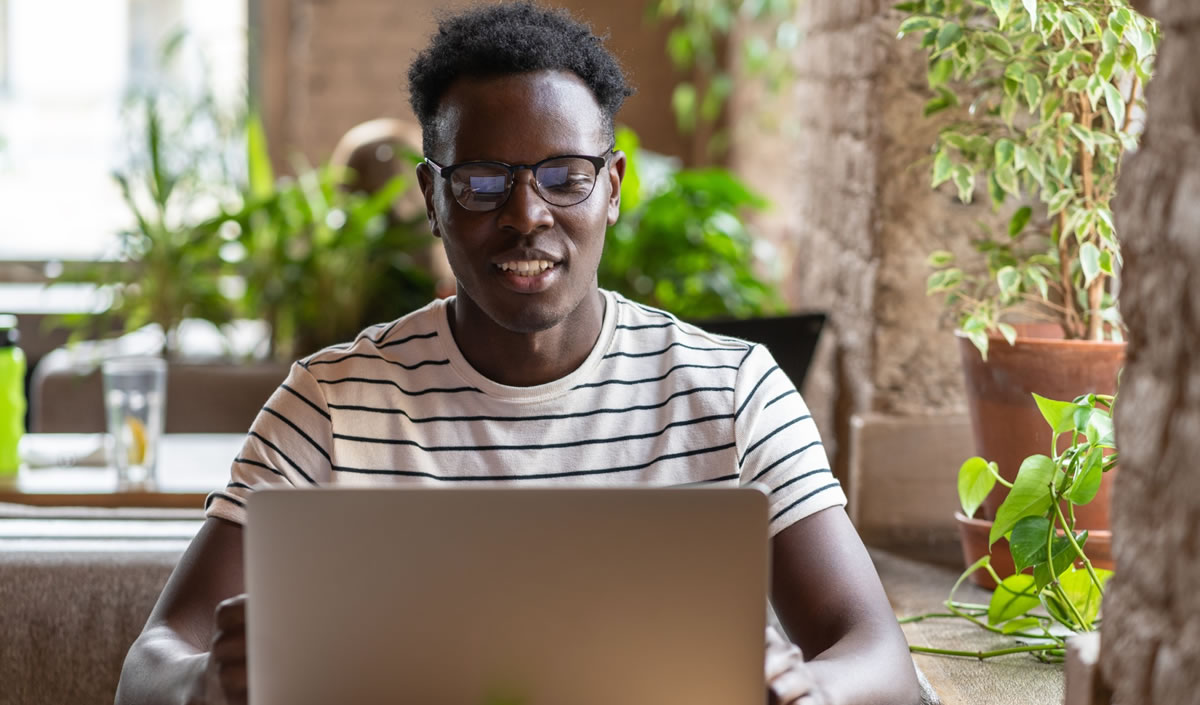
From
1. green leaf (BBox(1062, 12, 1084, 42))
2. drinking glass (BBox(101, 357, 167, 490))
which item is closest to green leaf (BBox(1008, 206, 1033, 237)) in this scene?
green leaf (BBox(1062, 12, 1084, 42))

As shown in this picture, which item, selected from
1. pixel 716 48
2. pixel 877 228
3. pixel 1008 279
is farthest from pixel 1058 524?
pixel 716 48

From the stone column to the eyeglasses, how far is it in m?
0.53

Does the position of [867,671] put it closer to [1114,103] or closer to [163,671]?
[163,671]

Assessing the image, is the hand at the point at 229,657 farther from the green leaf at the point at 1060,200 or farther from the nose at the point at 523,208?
the green leaf at the point at 1060,200

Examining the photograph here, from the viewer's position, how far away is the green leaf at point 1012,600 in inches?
57.7

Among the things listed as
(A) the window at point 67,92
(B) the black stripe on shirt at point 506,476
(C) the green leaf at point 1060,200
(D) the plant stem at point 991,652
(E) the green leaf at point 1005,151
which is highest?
(A) the window at point 67,92

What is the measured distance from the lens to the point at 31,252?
588 centimetres

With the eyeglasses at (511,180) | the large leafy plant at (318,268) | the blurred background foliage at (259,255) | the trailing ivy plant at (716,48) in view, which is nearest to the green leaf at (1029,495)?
the eyeglasses at (511,180)

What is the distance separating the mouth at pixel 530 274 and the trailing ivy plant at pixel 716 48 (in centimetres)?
242

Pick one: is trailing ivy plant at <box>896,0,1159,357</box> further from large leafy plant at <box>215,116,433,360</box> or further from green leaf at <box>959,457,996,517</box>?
large leafy plant at <box>215,116,433,360</box>

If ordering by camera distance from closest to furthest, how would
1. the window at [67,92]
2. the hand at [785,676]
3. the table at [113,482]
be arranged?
the hand at [785,676], the table at [113,482], the window at [67,92]

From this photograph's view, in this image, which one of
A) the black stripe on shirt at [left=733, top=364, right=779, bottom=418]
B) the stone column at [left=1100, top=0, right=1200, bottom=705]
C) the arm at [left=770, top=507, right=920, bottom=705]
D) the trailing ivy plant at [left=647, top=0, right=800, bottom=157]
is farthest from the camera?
the trailing ivy plant at [left=647, top=0, right=800, bottom=157]

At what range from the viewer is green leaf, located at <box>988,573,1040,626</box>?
4.81 ft

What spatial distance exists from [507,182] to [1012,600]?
716 millimetres
